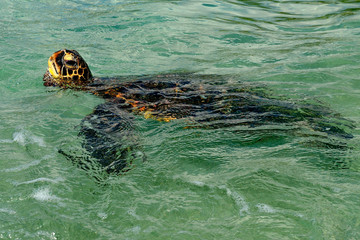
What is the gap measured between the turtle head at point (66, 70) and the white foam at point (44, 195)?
2618mm

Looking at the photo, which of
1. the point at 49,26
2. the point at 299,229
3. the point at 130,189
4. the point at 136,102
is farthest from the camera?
the point at 49,26

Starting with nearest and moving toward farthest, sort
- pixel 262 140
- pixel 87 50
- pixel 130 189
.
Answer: pixel 130 189 → pixel 262 140 → pixel 87 50

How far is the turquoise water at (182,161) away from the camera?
245 centimetres

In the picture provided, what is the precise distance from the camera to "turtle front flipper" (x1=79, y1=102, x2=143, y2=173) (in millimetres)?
3330

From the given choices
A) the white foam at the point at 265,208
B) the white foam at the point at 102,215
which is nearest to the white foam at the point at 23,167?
the white foam at the point at 102,215

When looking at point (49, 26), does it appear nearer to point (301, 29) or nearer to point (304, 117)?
point (301, 29)

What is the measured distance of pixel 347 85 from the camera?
5.21 meters

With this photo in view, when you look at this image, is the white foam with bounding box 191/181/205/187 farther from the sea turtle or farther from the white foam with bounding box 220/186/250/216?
the sea turtle

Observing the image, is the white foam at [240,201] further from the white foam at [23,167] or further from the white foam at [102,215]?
the white foam at [23,167]

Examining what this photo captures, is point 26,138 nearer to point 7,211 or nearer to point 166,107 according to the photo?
point 7,211

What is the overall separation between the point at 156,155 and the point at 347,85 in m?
3.31

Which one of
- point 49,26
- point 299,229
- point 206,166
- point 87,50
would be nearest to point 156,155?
point 206,166

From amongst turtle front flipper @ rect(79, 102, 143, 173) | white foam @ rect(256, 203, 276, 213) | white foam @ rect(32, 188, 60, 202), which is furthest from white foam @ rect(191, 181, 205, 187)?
white foam @ rect(32, 188, 60, 202)

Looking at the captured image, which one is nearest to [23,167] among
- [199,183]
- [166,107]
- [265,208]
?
[199,183]
